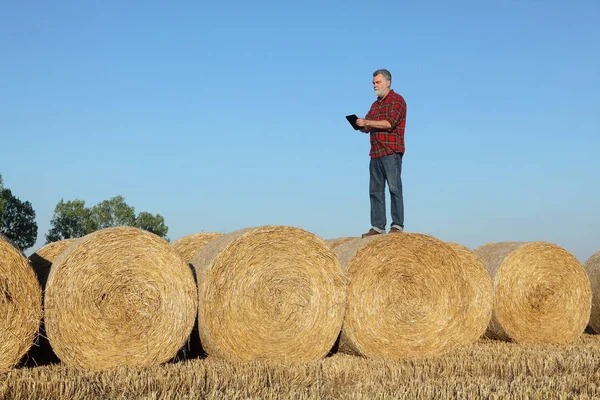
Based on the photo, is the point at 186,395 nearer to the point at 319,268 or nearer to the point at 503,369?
the point at 319,268

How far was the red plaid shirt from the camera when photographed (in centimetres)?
876

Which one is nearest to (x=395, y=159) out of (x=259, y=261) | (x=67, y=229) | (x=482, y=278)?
(x=482, y=278)

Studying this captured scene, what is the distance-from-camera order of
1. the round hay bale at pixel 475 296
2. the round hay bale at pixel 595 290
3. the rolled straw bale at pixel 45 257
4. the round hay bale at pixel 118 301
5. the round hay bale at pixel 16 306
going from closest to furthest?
the round hay bale at pixel 16 306
the round hay bale at pixel 118 301
the rolled straw bale at pixel 45 257
the round hay bale at pixel 475 296
the round hay bale at pixel 595 290

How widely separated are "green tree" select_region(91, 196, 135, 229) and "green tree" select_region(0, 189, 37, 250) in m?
7.56

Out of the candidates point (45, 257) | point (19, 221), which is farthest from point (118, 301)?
point (19, 221)

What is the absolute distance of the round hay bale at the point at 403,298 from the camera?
7.73 m

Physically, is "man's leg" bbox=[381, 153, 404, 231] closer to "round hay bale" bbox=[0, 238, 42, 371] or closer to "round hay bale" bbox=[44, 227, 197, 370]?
"round hay bale" bbox=[44, 227, 197, 370]

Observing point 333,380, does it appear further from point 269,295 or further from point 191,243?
point 191,243

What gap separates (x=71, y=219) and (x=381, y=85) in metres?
44.8

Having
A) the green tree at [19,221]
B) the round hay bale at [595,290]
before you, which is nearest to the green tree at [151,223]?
the green tree at [19,221]

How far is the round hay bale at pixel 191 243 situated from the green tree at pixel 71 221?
138 feet

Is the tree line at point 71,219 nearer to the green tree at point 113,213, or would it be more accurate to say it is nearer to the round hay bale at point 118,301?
the green tree at point 113,213

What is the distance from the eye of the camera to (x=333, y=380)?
6164 millimetres

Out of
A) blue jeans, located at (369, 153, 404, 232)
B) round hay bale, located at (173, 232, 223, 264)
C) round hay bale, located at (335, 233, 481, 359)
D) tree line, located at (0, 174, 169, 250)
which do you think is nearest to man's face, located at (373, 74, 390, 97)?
blue jeans, located at (369, 153, 404, 232)
